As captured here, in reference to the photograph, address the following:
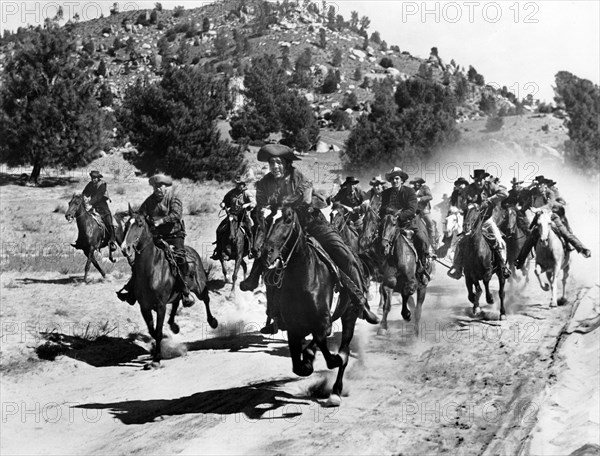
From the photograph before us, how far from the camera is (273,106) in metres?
62.0

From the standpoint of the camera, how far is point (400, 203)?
45.9 feet

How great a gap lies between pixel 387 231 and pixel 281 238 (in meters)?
5.16

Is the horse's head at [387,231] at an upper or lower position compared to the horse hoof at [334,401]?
upper

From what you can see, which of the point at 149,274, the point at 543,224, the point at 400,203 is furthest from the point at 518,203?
the point at 149,274

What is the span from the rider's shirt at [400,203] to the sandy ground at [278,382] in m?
2.74

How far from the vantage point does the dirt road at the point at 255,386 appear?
31.5 feet

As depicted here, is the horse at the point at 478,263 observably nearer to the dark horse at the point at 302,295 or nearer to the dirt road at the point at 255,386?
the dirt road at the point at 255,386

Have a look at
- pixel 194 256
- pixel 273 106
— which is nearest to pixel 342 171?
pixel 273 106

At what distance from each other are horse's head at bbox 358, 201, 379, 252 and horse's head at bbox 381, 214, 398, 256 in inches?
18.4

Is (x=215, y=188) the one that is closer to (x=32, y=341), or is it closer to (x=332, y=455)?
(x=32, y=341)

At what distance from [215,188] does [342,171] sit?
17226 mm

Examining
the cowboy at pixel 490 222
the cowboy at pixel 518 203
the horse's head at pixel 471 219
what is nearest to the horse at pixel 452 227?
the cowboy at pixel 518 203

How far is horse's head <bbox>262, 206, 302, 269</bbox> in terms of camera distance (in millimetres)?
8359

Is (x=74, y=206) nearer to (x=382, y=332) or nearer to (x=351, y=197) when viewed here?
(x=351, y=197)
